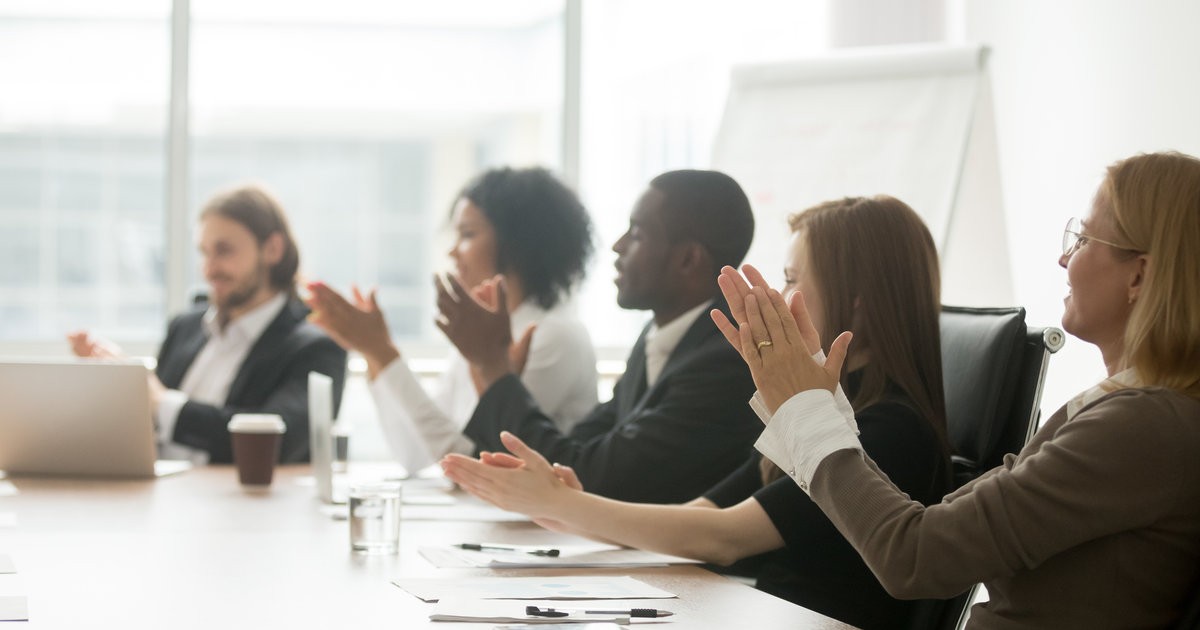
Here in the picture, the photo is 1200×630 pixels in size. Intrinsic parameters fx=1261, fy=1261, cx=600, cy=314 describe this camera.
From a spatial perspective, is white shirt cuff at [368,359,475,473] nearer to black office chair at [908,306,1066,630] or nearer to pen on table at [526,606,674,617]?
black office chair at [908,306,1066,630]

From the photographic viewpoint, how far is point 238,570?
Result: 153 cm

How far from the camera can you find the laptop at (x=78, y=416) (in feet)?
8.07

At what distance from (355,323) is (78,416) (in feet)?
1.87

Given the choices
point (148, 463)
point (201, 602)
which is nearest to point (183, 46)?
point (148, 463)

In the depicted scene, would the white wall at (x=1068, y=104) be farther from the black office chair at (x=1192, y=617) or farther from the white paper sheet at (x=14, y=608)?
the white paper sheet at (x=14, y=608)

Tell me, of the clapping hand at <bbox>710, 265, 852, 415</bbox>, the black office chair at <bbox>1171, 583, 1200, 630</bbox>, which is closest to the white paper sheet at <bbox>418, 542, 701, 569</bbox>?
the clapping hand at <bbox>710, 265, 852, 415</bbox>

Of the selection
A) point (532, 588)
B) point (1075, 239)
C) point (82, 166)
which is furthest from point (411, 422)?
point (82, 166)

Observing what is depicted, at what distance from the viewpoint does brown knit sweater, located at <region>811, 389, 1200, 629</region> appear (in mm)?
1149

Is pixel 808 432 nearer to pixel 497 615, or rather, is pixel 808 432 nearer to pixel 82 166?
pixel 497 615

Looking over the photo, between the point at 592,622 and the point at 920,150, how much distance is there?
2539 mm

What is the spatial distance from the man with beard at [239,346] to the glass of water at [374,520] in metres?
1.28

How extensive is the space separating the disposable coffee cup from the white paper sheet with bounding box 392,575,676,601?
1.08 metres

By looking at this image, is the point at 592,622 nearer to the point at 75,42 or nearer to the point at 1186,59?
the point at 1186,59

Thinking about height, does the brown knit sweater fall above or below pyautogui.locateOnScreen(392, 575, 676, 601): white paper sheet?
above
